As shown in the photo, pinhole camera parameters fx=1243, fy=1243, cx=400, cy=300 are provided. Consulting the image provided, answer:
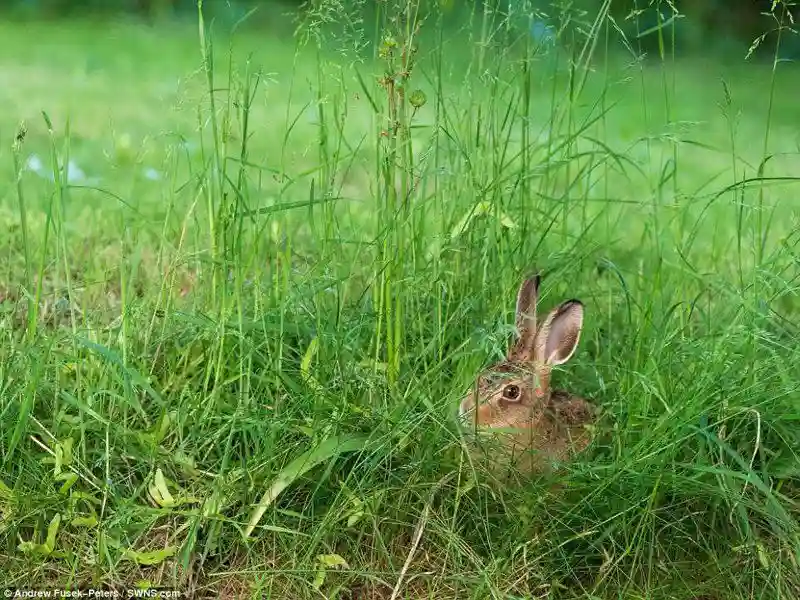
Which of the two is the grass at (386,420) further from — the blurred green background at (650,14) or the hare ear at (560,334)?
the blurred green background at (650,14)

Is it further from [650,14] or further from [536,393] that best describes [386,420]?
[650,14]

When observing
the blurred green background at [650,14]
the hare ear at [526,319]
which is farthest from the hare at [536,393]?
the blurred green background at [650,14]

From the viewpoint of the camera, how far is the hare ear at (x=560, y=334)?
318cm

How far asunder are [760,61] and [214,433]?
11.0 m

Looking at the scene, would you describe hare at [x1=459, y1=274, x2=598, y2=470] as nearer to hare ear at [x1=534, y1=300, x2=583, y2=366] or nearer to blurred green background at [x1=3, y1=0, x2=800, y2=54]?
hare ear at [x1=534, y1=300, x2=583, y2=366]

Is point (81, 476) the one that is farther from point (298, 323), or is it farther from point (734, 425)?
point (734, 425)

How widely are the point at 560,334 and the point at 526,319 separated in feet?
0.32

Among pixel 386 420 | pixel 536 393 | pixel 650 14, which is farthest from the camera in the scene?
pixel 650 14

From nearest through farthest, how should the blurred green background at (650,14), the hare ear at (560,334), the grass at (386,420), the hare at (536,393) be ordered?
the grass at (386,420)
the hare at (536,393)
the hare ear at (560,334)
the blurred green background at (650,14)

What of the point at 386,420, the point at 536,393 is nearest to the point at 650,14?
the point at 536,393

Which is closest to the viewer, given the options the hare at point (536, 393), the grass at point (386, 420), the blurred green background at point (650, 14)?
the grass at point (386, 420)

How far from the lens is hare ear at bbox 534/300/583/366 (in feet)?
10.4

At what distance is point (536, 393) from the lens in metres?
3.16

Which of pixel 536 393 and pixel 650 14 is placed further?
pixel 650 14
